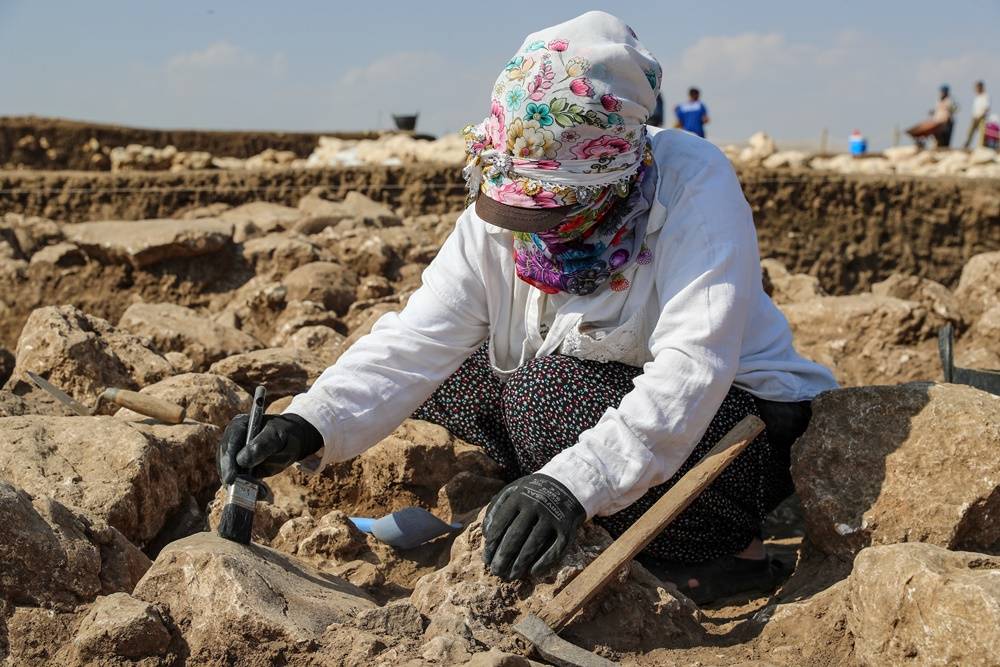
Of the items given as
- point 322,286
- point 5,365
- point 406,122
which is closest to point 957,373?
point 322,286

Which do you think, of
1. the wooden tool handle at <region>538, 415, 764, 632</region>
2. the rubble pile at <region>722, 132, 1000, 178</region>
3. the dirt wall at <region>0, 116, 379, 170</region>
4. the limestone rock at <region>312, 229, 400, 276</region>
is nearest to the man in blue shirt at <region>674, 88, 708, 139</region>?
the rubble pile at <region>722, 132, 1000, 178</region>

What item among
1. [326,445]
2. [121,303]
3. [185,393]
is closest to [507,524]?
[326,445]

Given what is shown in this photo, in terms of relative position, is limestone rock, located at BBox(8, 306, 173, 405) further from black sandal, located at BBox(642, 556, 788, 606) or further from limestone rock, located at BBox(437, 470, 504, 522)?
black sandal, located at BBox(642, 556, 788, 606)

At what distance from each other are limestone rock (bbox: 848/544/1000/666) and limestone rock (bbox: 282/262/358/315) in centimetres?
352

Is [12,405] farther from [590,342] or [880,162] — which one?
[880,162]

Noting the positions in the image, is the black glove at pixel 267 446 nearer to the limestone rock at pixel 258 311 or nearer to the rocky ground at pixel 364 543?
the rocky ground at pixel 364 543

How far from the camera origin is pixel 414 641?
2.06m

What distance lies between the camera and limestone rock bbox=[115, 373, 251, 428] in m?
3.37

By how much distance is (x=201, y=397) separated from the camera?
11.1ft

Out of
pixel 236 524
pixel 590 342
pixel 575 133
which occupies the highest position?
pixel 575 133

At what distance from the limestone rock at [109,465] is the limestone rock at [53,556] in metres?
0.24

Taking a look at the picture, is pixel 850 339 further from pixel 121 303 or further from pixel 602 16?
pixel 121 303

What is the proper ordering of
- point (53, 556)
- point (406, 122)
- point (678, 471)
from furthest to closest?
point (406, 122) < point (678, 471) < point (53, 556)

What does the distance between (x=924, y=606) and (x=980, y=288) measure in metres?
4.10
